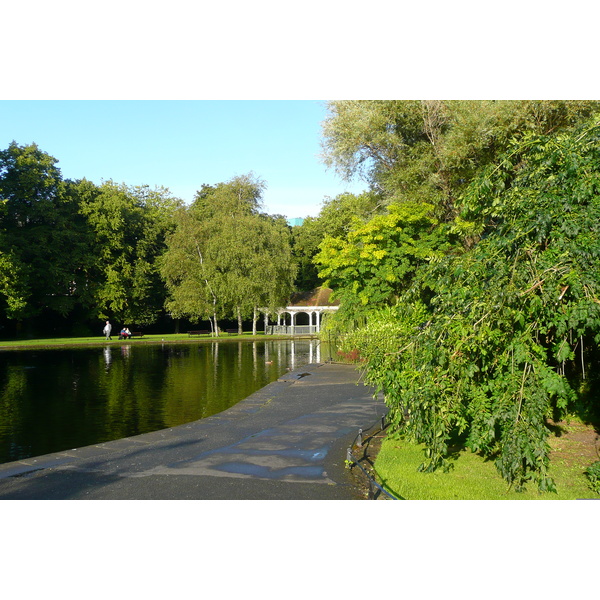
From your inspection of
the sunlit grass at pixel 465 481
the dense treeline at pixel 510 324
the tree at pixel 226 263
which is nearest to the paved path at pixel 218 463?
the sunlit grass at pixel 465 481

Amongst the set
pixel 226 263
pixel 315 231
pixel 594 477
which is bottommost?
pixel 594 477

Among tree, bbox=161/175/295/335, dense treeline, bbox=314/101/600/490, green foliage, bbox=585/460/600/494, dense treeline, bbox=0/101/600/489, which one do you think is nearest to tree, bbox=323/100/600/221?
dense treeline, bbox=0/101/600/489

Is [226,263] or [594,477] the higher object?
[226,263]

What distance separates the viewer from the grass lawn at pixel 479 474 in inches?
286

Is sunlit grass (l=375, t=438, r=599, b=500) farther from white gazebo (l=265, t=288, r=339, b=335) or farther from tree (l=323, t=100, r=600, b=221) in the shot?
white gazebo (l=265, t=288, r=339, b=335)

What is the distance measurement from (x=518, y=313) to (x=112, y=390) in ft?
48.6

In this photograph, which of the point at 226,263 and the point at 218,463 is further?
the point at 226,263

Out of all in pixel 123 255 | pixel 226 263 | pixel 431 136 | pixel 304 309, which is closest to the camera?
pixel 431 136

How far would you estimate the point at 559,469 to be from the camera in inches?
313

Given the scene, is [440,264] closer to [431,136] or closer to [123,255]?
[431,136]

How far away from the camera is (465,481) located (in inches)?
308

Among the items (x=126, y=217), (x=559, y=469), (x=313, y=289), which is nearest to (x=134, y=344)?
(x=126, y=217)

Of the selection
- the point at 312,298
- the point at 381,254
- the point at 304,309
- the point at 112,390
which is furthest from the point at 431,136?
the point at 312,298
